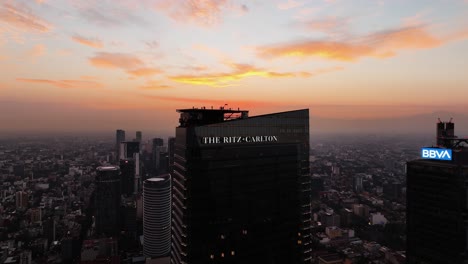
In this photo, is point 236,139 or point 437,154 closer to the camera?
point 236,139

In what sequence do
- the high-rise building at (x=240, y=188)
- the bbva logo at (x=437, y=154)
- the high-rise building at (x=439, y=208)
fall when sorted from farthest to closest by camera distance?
1. the bbva logo at (x=437, y=154)
2. the high-rise building at (x=439, y=208)
3. the high-rise building at (x=240, y=188)

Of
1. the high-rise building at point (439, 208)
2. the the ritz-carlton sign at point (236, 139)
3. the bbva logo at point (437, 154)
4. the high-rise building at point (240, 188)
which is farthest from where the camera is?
the bbva logo at point (437, 154)

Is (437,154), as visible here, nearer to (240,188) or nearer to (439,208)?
(439,208)

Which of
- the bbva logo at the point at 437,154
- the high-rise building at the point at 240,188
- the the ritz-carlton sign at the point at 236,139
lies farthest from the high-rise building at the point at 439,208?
the the ritz-carlton sign at the point at 236,139

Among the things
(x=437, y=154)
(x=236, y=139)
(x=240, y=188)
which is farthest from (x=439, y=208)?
(x=236, y=139)

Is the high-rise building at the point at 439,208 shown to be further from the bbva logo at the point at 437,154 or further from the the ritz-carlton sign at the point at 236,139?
the the ritz-carlton sign at the point at 236,139

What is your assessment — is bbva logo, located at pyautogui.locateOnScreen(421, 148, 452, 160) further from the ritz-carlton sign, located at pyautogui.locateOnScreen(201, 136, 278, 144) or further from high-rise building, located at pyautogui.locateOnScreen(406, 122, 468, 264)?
the ritz-carlton sign, located at pyautogui.locateOnScreen(201, 136, 278, 144)

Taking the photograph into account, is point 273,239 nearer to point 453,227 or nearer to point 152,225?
point 453,227
